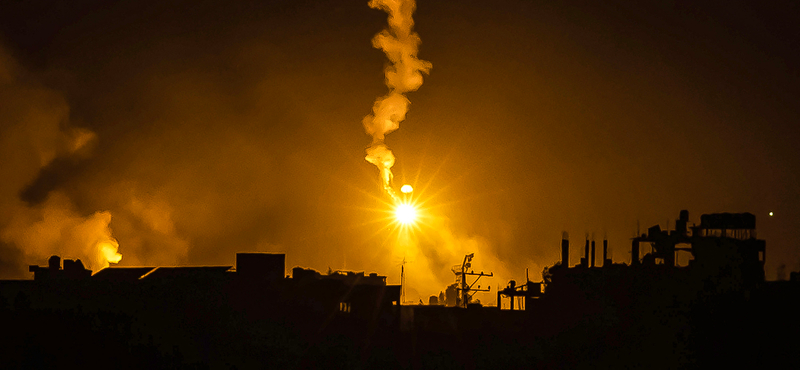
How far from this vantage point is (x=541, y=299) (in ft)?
220

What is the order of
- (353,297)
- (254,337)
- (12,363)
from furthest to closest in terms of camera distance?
(353,297) → (254,337) → (12,363)

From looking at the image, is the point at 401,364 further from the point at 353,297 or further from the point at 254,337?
the point at 254,337

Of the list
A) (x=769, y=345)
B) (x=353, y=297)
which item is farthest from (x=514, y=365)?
(x=769, y=345)

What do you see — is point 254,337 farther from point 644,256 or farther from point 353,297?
point 644,256

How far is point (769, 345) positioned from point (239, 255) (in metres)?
32.6

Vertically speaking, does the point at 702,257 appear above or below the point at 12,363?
above

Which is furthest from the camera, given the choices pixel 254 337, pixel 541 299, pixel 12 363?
pixel 541 299

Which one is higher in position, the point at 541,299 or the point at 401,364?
the point at 541,299

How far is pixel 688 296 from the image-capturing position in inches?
2261

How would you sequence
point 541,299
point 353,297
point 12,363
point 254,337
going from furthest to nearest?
point 541,299
point 353,297
point 254,337
point 12,363

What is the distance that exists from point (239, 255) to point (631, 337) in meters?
25.5

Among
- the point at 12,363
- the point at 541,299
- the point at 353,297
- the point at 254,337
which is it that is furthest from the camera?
the point at 541,299

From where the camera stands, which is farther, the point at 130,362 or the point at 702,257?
the point at 702,257

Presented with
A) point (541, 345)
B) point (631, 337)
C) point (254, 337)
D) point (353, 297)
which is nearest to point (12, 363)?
point (254, 337)
